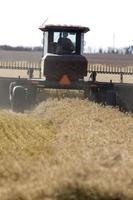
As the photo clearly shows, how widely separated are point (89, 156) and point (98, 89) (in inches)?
409

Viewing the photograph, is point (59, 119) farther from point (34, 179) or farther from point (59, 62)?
point (34, 179)

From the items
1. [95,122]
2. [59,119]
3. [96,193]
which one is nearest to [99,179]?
[96,193]

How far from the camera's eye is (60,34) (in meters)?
18.4

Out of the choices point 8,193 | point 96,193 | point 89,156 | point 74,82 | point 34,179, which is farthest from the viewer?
point 74,82

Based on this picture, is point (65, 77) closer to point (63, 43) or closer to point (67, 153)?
point (63, 43)

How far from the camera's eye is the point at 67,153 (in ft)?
27.6

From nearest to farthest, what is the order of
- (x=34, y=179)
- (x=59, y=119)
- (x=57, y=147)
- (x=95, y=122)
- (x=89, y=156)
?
1. (x=34, y=179)
2. (x=89, y=156)
3. (x=57, y=147)
4. (x=95, y=122)
5. (x=59, y=119)

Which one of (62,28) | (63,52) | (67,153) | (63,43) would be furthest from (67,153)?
(62,28)

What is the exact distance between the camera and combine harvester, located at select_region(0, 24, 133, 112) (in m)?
17.2

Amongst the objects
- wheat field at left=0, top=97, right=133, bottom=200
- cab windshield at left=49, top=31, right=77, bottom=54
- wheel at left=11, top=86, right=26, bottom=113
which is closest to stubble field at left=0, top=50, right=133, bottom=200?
wheat field at left=0, top=97, right=133, bottom=200

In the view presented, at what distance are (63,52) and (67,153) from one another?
9969 millimetres

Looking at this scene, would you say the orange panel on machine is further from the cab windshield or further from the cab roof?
the cab roof

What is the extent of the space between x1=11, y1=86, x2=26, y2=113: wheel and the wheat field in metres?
0.71

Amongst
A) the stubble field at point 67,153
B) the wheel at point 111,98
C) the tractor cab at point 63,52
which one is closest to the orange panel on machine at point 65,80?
the tractor cab at point 63,52
